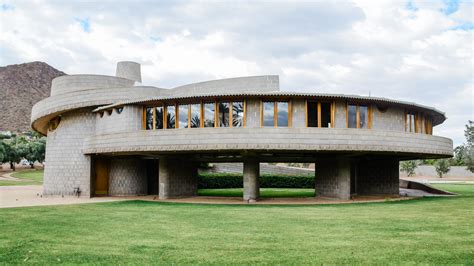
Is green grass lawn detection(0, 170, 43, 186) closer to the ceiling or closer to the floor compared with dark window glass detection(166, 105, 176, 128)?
closer to the floor

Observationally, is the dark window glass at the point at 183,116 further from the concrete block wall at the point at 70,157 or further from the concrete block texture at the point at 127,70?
the concrete block texture at the point at 127,70

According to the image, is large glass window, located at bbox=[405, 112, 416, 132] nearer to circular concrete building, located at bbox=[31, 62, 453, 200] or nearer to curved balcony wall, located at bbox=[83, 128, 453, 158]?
circular concrete building, located at bbox=[31, 62, 453, 200]

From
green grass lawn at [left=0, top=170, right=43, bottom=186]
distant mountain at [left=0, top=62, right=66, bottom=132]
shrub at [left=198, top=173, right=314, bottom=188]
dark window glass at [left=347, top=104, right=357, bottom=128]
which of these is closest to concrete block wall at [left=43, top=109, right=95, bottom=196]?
shrub at [left=198, top=173, right=314, bottom=188]

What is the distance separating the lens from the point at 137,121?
81.5 ft

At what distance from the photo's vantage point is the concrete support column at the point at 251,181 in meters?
23.8

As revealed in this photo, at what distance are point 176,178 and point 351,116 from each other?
10858 mm

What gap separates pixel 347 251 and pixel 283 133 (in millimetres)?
12163

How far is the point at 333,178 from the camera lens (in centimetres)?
2572

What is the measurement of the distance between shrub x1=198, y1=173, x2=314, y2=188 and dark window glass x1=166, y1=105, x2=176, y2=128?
754 inches

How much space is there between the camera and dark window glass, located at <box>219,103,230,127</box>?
2252 centimetres

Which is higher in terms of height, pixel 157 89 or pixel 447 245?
pixel 157 89

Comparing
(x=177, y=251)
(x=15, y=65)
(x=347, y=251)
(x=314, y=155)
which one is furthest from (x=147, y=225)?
(x=15, y=65)

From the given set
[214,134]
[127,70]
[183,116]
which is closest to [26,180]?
[127,70]

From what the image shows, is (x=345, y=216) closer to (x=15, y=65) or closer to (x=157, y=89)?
(x=157, y=89)
